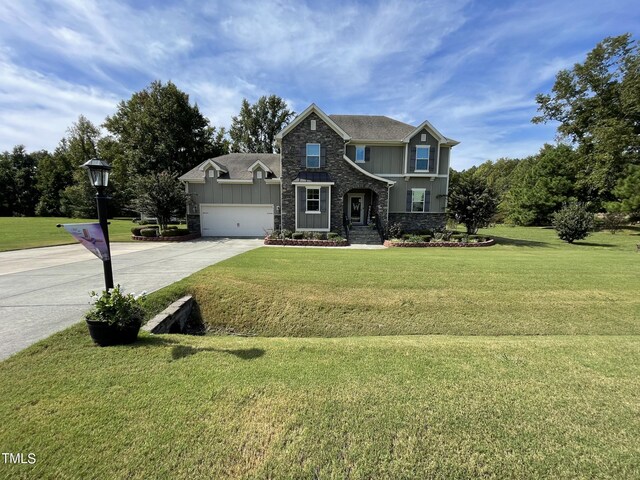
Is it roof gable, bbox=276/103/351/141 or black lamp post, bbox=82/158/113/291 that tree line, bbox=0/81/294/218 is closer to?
roof gable, bbox=276/103/351/141

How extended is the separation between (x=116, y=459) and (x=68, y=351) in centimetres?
238

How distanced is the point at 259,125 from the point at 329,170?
1026 inches

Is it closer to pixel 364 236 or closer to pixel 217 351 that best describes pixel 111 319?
pixel 217 351

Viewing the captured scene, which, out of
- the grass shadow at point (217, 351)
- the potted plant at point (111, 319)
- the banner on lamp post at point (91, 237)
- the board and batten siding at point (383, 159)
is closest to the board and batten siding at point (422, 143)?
the board and batten siding at point (383, 159)

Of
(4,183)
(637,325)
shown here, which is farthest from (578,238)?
(4,183)

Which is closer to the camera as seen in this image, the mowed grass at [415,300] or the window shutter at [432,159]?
the mowed grass at [415,300]

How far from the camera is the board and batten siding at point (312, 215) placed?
1712 cm

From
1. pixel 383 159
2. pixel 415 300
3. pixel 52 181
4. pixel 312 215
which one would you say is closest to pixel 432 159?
pixel 383 159

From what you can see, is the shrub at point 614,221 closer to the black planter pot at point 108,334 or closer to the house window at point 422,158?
the house window at point 422,158

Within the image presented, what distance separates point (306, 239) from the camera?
52.9 feet

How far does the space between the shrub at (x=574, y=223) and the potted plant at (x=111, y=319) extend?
21900 mm

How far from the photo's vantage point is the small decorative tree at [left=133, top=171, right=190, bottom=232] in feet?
58.1

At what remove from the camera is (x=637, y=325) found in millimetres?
5512

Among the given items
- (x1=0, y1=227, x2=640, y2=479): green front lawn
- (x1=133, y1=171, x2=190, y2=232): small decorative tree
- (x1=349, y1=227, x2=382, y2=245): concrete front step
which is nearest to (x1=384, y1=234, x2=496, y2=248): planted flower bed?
(x1=349, y1=227, x2=382, y2=245): concrete front step
